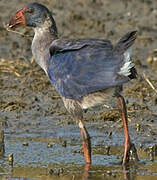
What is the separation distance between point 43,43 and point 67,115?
5.53ft

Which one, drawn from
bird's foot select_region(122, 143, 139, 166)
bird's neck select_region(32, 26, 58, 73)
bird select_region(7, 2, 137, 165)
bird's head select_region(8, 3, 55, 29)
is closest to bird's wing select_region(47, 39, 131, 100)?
bird select_region(7, 2, 137, 165)

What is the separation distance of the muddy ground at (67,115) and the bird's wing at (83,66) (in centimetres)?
84

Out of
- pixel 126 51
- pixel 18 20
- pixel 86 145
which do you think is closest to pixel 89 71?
pixel 126 51

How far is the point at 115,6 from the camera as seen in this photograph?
47.7 feet

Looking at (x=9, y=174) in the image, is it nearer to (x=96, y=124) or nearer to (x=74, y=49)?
(x=74, y=49)

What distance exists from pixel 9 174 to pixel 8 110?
264 cm

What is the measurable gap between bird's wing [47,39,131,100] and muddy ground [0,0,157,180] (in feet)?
2.74

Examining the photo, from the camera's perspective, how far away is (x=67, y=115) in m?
9.21

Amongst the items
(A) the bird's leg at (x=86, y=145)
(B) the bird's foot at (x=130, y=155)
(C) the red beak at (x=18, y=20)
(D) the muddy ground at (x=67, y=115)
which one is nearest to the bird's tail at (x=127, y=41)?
(A) the bird's leg at (x=86, y=145)

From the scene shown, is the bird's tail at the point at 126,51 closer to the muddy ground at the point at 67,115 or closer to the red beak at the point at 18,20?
the muddy ground at the point at 67,115

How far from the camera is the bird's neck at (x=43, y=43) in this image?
7660 mm

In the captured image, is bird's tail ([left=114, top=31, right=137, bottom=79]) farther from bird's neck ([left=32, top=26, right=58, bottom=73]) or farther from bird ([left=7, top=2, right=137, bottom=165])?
bird's neck ([left=32, top=26, right=58, bottom=73])

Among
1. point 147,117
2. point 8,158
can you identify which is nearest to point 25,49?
point 147,117

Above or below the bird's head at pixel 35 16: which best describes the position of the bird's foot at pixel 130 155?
below
